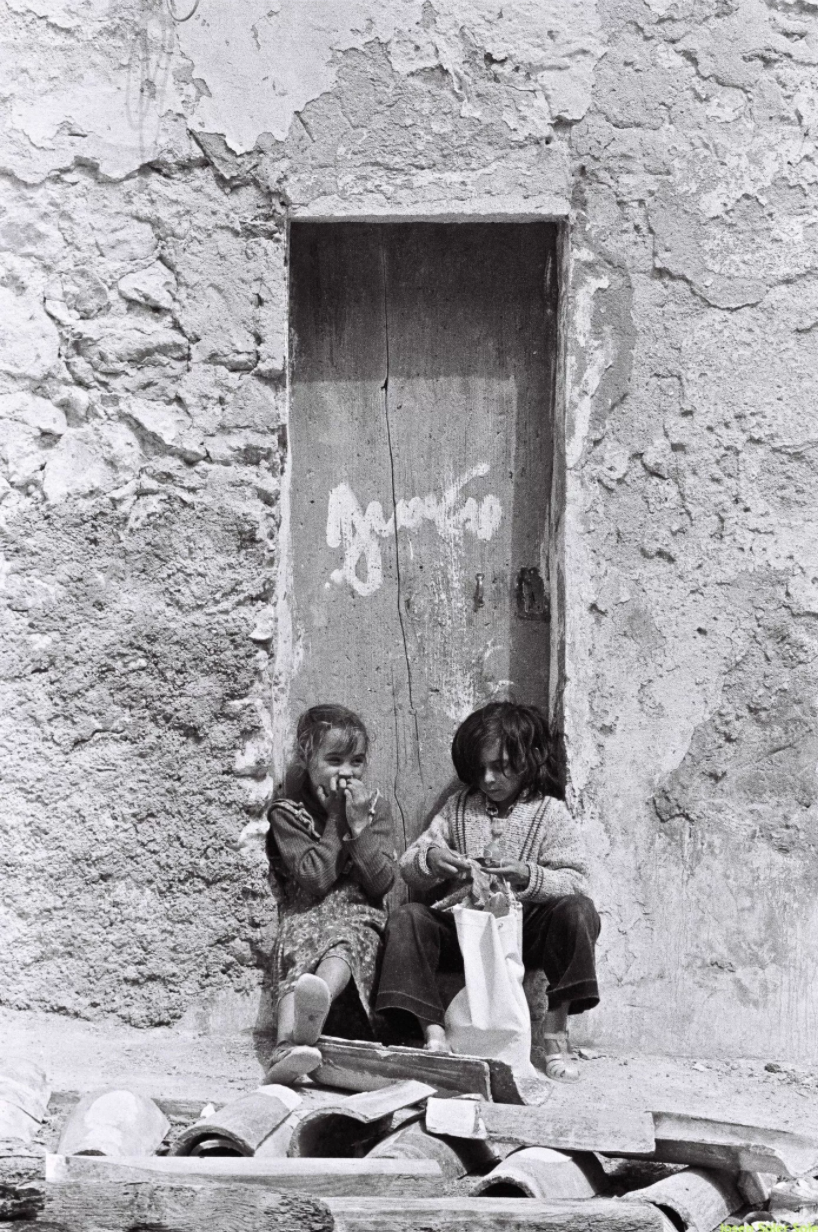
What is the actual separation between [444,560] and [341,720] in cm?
58

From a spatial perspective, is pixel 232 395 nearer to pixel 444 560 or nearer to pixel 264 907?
pixel 444 560

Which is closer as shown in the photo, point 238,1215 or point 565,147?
point 238,1215

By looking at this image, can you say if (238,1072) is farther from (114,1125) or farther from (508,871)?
(508,871)

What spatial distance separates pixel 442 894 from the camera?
444 centimetres

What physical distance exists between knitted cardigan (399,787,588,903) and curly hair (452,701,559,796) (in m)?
0.06

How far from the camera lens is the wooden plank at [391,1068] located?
3.79 metres

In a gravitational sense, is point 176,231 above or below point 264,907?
above

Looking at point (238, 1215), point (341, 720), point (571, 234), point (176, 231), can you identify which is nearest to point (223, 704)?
point (341, 720)

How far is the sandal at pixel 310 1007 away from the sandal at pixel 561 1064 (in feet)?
1.93

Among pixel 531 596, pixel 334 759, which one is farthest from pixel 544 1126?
pixel 531 596

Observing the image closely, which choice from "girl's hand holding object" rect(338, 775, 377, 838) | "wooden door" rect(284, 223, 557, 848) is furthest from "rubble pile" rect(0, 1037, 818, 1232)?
"wooden door" rect(284, 223, 557, 848)

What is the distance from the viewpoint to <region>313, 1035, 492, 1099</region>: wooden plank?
3.79 metres

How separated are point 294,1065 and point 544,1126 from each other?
2.13 feet

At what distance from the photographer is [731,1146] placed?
340 cm
